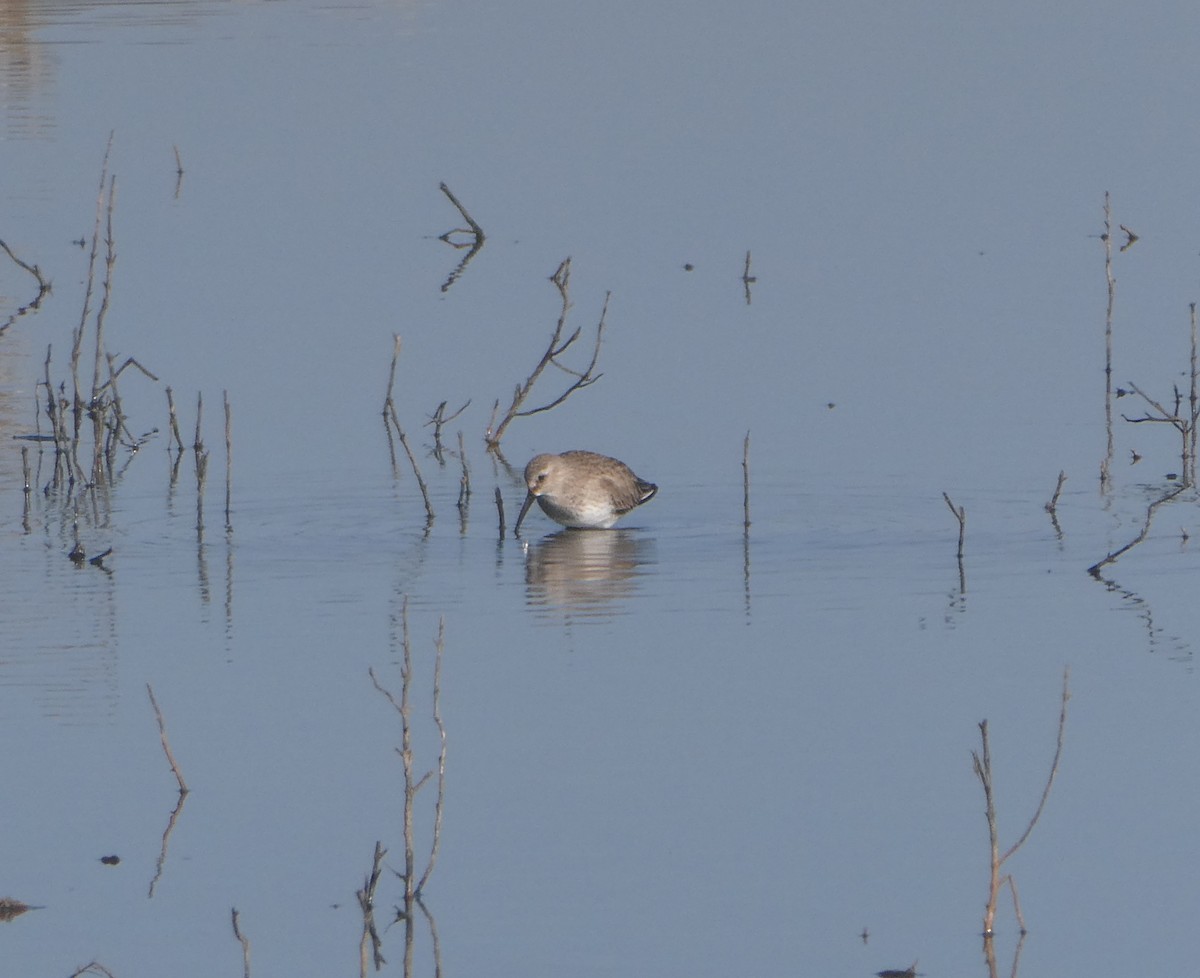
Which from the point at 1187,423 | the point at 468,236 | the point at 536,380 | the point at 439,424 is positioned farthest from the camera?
the point at 468,236

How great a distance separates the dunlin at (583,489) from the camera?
11.8m

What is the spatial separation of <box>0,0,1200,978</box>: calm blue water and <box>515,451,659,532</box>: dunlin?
17cm

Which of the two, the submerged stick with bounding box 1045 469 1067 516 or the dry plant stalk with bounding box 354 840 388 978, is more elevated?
the submerged stick with bounding box 1045 469 1067 516

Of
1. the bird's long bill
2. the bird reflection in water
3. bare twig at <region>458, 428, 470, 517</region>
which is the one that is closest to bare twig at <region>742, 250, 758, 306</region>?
the bird reflection in water

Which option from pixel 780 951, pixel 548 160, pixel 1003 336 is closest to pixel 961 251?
pixel 1003 336

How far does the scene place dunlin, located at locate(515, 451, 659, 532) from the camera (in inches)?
466

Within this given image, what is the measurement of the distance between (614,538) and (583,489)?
304 millimetres

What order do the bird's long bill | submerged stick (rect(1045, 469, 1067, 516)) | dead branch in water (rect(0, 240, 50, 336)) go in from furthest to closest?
dead branch in water (rect(0, 240, 50, 336)) → the bird's long bill → submerged stick (rect(1045, 469, 1067, 516))

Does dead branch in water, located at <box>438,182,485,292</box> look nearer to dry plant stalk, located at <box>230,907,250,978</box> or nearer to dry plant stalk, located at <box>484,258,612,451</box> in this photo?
dry plant stalk, located at <box>484,258,612,451</box>

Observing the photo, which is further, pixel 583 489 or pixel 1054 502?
pixel 583 489

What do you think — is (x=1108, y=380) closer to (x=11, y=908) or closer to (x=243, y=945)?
(x=11, y=908)

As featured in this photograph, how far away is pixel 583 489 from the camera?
1187 cm

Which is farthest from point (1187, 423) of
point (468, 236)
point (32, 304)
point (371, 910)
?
point (468, 236)

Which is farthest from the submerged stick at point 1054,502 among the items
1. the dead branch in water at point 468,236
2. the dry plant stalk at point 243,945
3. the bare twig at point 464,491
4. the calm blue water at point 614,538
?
the dead branch in water at point 468,236
